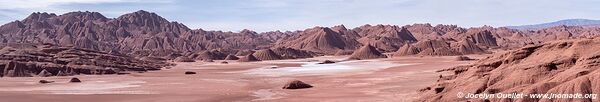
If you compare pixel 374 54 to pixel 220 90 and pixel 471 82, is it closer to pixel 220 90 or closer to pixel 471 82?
pixel 220 90

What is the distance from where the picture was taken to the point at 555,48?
3052 centimetres

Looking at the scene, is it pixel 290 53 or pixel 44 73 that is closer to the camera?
pixel 44 73

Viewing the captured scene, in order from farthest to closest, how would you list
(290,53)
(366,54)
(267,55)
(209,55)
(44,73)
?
1. (290,53)
2. (209,55)
3. (267,55)
4. (366,54)
5. (44,73)

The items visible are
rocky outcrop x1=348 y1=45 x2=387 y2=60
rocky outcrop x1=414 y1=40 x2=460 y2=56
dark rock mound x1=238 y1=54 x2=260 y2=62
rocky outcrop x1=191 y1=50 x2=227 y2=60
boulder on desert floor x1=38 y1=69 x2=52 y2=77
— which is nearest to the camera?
boulder on desert floor x1=38 y1=69 x2=52 y2=77

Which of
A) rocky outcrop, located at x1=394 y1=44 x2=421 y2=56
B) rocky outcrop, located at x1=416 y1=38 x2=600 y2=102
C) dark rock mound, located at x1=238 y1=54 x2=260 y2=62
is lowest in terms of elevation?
rocky outcrop, located at x1=416 y1=38 x2=600 y2=102

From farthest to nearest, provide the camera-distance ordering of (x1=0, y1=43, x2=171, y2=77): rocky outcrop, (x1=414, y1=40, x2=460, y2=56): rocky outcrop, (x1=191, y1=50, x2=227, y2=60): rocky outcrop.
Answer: (x1=191, y1=50, x2=227, y2=60): rocky outcrop < (x1=414, y1=40, x2=460, y2=56): rocky outcrop < (x1=0, y1=43, x2=171, y2=77): rocky outcrop

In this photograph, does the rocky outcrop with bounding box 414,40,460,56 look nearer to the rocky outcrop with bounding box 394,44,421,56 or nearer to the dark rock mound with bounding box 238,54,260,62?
the rocky outcrop with bounding box 394,44,421,56

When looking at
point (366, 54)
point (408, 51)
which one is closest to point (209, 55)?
point (366, 54)

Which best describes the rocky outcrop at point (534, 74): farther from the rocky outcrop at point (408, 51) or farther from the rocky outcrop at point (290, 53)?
the rocky outcrop at point (290, 53)

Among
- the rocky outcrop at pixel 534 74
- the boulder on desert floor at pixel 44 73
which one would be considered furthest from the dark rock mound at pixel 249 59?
the rocky outcrop at pixel 534 74

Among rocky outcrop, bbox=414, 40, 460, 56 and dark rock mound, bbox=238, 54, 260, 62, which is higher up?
rocky outcrop, bbox=414, 40, 460, 56

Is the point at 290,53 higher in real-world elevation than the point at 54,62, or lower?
higher

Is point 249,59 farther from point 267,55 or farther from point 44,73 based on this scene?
point 44,73


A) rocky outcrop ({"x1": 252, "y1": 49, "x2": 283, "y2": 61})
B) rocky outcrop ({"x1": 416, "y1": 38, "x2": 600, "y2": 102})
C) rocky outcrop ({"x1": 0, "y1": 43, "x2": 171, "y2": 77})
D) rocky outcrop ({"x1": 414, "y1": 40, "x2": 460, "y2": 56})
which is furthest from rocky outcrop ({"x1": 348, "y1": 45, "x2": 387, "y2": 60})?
rocky outcrop ({"x1": 416, "y1": 38, "x2": 600, "y2": 102})
